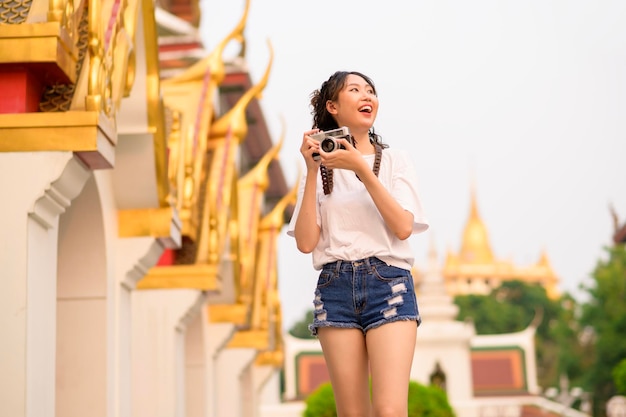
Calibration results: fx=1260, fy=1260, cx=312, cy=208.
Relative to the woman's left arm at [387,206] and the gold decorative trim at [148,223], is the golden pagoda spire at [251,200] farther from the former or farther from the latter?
the woman's left arm at [387,206]

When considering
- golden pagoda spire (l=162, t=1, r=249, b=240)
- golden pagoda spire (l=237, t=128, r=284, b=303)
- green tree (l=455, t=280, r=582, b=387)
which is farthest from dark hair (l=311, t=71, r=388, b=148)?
green tree (l=455, t=280, r=582, b=387)

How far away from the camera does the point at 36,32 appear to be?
5715 mm

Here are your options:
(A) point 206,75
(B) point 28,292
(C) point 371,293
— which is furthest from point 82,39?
(A) point 206,75

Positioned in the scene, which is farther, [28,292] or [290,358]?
[290,358]

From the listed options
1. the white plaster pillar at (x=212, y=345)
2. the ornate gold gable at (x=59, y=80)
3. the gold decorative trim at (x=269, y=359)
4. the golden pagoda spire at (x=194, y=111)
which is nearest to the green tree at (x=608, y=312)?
the gold decorative trim at (x=269, y=359)

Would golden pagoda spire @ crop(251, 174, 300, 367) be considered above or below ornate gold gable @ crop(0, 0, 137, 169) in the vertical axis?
above

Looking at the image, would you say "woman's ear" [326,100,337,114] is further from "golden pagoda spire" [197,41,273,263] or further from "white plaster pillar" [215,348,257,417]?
"white plaster pillar" [215,348,257,417]

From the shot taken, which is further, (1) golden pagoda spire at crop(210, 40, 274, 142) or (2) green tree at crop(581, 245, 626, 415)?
(2) green tree at crop(581, 245, 626, 415)

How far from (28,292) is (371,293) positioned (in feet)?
6.85

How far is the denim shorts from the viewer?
432 cm

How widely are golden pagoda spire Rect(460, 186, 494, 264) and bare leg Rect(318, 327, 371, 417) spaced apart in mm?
113196

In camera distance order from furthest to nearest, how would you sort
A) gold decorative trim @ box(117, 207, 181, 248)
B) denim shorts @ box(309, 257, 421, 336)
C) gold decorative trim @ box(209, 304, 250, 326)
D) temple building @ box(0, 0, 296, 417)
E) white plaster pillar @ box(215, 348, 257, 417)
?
white plaster pillar @ box(215, 348, 257, 417) → gold decorative trim @ box(209, 304, 250, 326) → gold decorative trim @ box(117, 207, 181, 248) → temple building @ box(0, 0, 296, 417) → denim shorts @ box(309, 257, 421, 336)

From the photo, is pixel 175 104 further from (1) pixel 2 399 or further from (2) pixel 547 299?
(2) pixel 547 299

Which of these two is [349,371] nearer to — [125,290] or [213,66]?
[125,290]
